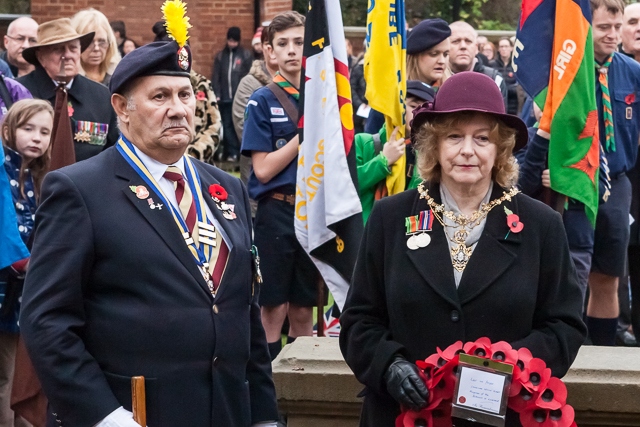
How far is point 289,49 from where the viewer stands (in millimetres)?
6527

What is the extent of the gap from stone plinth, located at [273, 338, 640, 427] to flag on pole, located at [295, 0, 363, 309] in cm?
154

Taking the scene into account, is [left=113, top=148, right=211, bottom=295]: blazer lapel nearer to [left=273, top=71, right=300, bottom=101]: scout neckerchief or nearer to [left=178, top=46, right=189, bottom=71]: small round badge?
[left=178, top=46, right=189, bottom=71]: small round badge

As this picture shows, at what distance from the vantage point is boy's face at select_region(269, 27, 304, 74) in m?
6.53

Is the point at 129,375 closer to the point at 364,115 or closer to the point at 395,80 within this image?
the point at 395,80

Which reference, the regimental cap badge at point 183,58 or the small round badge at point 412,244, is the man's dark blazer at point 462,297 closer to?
the small round badge at point 412,244

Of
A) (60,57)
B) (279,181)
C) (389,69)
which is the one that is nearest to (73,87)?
(60,57)

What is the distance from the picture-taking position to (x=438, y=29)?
6332 mm

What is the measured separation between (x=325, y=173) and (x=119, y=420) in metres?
3.10

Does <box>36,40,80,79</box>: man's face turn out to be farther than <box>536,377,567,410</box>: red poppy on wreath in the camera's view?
Yes

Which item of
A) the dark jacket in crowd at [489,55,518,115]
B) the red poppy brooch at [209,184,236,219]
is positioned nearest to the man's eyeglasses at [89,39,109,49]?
the red poppy brooch at [209,184,236,219]

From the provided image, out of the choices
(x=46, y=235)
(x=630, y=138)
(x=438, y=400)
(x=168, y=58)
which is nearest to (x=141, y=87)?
(x=168, y=58)

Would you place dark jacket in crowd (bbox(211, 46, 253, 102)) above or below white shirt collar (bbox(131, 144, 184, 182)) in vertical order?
below

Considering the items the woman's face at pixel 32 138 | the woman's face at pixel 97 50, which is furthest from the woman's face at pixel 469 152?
the woman's face at pixel 97 50

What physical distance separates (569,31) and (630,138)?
117cm
